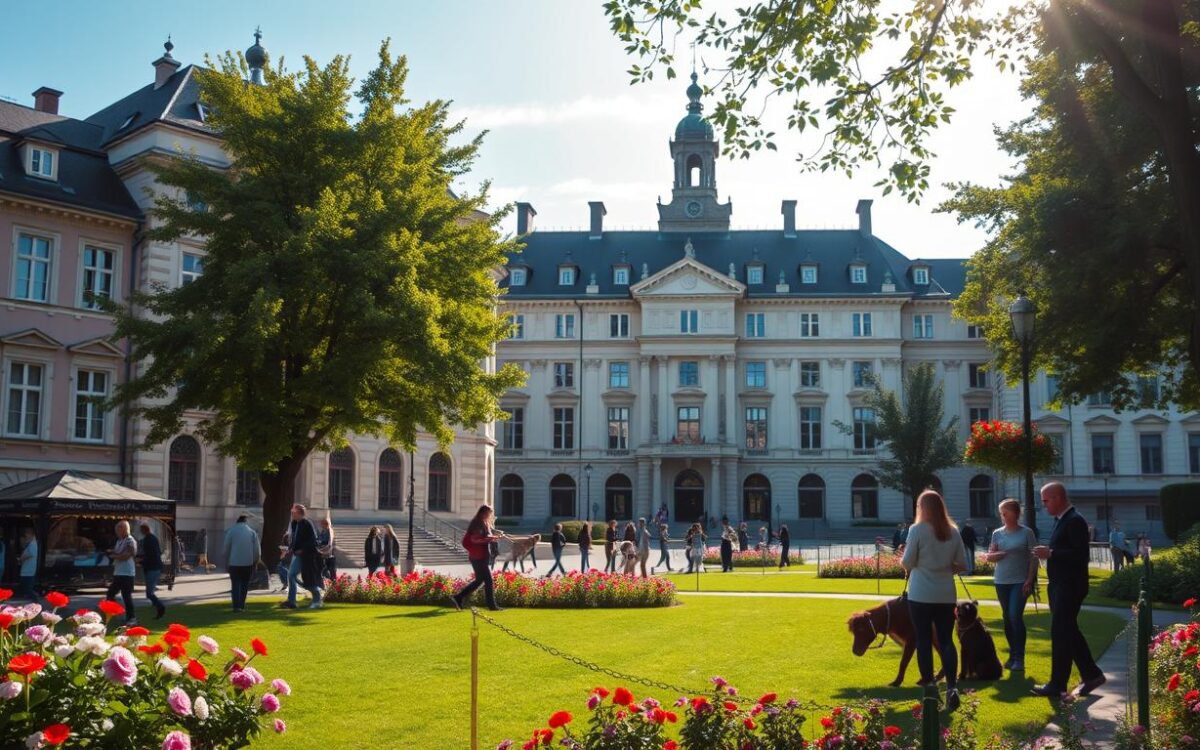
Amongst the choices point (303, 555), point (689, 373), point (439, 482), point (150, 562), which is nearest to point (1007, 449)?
point (303, 555)

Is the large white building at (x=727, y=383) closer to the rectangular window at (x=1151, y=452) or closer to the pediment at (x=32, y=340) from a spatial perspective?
the rectangular window at (x=1151, y=452)

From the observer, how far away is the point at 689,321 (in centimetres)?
7556

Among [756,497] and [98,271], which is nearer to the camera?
[98,271]

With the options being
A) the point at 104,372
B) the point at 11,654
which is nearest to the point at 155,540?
the point at 11,654

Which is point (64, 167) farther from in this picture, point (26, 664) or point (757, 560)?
point (26, 664)

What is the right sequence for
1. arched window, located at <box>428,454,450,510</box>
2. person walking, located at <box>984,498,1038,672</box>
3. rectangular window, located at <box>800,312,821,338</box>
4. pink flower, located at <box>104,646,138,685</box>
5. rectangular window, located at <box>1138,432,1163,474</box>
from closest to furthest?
pink flower, located at <box>104,646,138,685</box>
person walking, located at <box>984,498,1038,672</box>
arched window, located at <box>428,454,450,510</box>
rectangular window, located at <box>1138,432,1163,474</box>
rectangular window, located at <box>800,312,821,338</box>

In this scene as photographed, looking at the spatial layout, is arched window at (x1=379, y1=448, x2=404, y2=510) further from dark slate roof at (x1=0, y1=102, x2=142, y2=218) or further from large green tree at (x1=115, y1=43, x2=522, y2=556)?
large green tree at (x1=115, y1=43, x2=522, y2=556)

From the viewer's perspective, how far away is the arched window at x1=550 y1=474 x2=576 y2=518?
252ft

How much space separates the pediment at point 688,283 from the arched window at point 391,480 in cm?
3157

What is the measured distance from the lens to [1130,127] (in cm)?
2520

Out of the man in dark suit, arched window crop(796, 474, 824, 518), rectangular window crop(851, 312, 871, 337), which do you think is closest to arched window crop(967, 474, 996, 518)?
arched window crop(796, 474, 824, 518)

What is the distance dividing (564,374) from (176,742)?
72.4 metres

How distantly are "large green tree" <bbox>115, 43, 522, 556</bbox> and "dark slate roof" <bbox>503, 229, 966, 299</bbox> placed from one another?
5106 centimetres

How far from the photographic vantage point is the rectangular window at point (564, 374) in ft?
255
